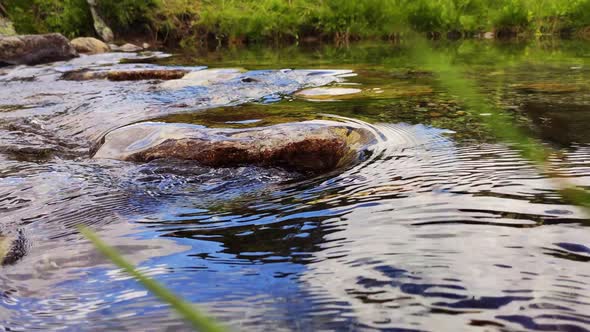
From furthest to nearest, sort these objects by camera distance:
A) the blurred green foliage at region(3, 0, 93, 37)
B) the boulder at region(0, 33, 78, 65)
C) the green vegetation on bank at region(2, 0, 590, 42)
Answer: the blurred green foliage at region(3, 0, 93, 37)
the green vegetation on bank at region(2, 0, 590, 42)
the boulder at region(0, 33, 78, 65)

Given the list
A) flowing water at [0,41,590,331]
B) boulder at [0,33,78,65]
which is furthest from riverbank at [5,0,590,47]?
flowing water at [0,41,590,331]

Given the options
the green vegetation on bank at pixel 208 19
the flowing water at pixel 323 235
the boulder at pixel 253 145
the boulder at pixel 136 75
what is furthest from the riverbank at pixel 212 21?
the flowing water at pixel 323 235

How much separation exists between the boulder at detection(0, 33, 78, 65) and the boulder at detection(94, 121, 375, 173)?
977 cm

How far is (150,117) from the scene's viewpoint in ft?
12.9

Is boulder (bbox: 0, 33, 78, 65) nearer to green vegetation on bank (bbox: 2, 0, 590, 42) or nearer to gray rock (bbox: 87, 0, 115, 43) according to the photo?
gray rock (bbox: 87, 0, 115, 43)

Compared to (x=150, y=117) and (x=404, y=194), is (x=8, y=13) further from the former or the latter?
(x=404, y=194)

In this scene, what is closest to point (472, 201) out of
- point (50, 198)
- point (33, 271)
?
point (33, 271)

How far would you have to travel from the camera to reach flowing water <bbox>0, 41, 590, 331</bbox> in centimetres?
117

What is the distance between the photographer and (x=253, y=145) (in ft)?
9.07

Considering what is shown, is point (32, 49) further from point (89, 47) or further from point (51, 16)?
point (51, 16)

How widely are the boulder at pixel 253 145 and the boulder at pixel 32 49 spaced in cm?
977

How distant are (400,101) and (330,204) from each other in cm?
261

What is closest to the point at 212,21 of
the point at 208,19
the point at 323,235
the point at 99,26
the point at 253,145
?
the point at 208,19

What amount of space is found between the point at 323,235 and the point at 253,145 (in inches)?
47.8
